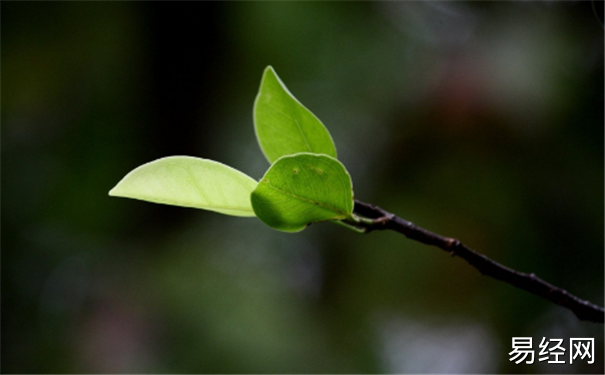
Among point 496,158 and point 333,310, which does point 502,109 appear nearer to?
point 496,158

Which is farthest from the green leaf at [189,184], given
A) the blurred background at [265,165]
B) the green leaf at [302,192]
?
the blurred background at [265,165]

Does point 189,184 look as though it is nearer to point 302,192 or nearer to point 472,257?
point 302,192

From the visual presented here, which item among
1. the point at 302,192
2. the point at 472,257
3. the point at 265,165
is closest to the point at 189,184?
the point at 302,192

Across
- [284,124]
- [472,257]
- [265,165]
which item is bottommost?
[472,257]

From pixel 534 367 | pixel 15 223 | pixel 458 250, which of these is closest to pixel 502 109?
→ pixel 534 367

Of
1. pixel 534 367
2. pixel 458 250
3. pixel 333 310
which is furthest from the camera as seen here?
pixel 333 310

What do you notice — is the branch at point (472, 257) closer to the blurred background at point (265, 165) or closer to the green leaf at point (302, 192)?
the green leaf at point (302, 192)

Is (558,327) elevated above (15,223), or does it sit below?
below
